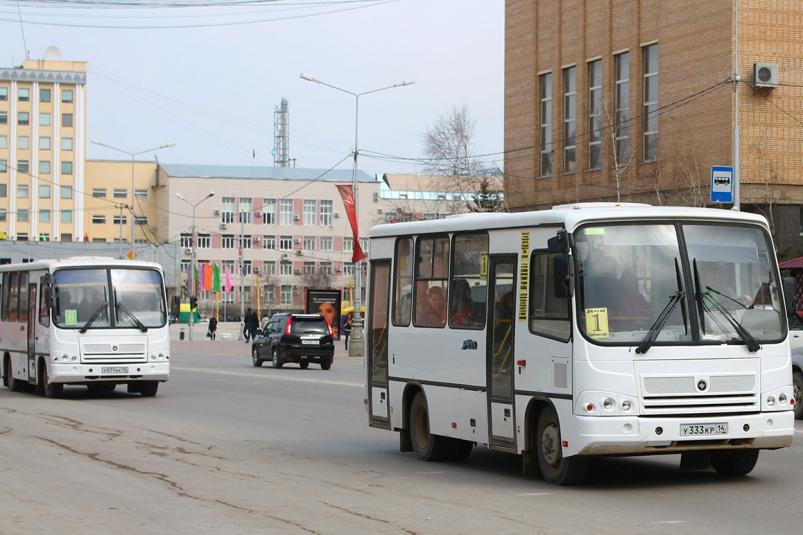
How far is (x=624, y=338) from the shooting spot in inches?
484

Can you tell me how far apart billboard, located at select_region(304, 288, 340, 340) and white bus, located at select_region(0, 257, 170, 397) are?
31614 mm

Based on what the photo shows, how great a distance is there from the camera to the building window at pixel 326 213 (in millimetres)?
141000

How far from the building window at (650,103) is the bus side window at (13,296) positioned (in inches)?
1117

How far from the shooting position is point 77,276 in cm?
2720

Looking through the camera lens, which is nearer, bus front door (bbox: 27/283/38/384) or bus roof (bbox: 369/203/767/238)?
bus roof (bbox: 369/203/767/238)

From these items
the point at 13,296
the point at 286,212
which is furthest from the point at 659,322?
the point at 286,212

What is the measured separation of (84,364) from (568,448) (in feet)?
53.4

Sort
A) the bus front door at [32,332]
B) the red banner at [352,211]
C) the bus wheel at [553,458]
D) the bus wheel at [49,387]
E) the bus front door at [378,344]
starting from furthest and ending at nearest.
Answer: the red banner at [352,211] → the bus front door at [32,332] → the bus wheel at [49,387] → the bus front door at [378,344] → the bus wheel at [553,458]

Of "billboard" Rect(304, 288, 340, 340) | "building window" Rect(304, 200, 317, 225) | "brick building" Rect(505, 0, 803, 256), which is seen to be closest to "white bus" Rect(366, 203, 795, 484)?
"brick building" Rect(505, 0, 803, 256)

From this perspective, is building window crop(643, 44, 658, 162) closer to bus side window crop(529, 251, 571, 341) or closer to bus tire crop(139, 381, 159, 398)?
bus tire crop(139, 381, 159, 398)

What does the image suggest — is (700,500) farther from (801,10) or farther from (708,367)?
(801,10)

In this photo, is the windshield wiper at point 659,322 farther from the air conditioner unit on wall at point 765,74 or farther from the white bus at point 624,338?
the air conditioner unit on wall at point 765,74

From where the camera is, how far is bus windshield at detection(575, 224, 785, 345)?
1241 cm

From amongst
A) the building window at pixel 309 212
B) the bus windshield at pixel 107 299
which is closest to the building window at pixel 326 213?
the building window at pixel 309 212
